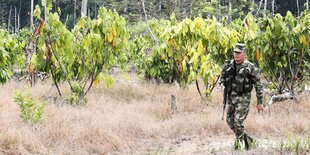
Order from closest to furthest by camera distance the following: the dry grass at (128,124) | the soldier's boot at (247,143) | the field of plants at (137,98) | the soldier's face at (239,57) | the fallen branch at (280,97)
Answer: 1. the soldier's face at (239,57)
2. the soldier's boot at (247,143)
3. the dry grass at (128,124)
4. the field of plants at (137,98)
5. the fallen branch at (280,97)

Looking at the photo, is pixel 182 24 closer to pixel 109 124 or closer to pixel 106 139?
pixel 109 124

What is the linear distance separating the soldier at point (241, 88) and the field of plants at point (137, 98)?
1.19ft

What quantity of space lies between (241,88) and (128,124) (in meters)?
2.32

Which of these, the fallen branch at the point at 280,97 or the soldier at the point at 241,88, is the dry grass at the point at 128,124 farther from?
the soldier at the point at 241,88

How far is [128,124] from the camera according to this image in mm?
6938

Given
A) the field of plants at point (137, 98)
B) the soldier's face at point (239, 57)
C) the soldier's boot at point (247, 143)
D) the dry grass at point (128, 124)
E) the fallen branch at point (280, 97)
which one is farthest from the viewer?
the fallen branch at point (280, 97)

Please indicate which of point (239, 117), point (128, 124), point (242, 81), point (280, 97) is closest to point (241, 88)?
point (242, 81)

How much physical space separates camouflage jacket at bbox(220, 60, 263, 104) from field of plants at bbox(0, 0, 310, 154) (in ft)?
2.36

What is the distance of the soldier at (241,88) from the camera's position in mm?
5332

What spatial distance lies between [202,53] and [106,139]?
3.63 meters

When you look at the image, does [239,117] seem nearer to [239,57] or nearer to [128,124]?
[239,57]

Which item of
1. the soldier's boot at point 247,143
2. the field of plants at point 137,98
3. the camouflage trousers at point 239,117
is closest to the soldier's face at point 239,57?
the camouflage trousers at point 239,117

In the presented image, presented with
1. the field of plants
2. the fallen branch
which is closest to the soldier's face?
the field of plants

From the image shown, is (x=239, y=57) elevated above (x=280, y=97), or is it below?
above
